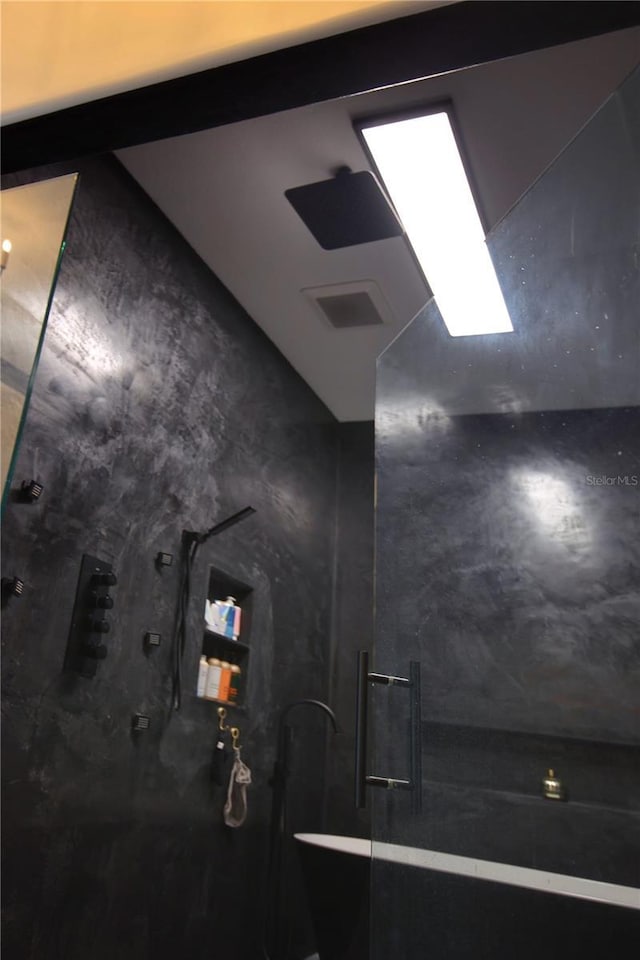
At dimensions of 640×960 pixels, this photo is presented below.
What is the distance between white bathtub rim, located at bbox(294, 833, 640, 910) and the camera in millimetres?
1377

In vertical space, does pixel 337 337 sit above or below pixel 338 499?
above

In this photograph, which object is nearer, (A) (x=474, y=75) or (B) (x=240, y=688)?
(A) (x=474, y=75)

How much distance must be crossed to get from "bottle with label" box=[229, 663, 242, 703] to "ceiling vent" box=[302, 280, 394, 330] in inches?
67.1

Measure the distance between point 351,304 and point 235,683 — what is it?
1834mm

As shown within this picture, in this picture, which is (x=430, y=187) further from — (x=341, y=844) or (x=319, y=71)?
(x=341, y=844)

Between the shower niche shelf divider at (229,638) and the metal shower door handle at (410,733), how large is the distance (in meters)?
1.53

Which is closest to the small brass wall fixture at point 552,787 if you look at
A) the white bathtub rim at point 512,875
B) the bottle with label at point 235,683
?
the white bathtub rim at point 512,875

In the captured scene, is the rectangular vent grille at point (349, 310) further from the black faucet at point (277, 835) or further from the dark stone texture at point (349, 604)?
the black faucet at point (277, 835)

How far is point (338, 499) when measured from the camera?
15.0 ft

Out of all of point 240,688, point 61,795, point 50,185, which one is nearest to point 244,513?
point 240,688

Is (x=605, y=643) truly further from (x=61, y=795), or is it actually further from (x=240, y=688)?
(x=240, y=688)

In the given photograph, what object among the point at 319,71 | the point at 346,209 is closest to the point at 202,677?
the point at 346,209

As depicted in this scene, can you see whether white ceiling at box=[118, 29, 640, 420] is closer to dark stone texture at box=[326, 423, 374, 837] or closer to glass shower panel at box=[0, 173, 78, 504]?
dark stone texture at box=[326, 423, 374, 837]

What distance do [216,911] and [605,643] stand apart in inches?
86.4
